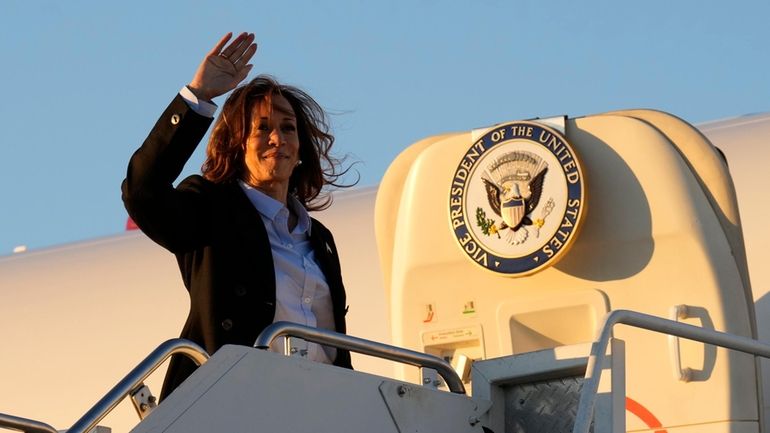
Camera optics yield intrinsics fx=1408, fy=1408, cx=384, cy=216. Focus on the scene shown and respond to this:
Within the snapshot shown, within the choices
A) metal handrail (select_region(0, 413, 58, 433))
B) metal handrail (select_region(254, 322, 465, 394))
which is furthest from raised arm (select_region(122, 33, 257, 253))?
metal handrail (select_region(0, 413, 58, 433))

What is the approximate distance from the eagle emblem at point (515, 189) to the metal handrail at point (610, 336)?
5.33ft

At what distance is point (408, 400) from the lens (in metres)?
4.50

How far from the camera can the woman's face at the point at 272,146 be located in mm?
5078

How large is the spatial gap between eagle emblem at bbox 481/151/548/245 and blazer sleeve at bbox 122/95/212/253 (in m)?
2.39

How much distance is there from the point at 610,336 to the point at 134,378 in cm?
155

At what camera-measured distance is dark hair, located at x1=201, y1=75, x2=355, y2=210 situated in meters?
5.14

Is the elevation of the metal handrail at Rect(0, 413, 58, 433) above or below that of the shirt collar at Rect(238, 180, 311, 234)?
below

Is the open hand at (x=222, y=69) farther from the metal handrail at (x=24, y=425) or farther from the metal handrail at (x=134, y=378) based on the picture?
the metal handrail at (x=24, y=425)

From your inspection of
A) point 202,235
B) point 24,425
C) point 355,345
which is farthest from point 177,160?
point 24,425

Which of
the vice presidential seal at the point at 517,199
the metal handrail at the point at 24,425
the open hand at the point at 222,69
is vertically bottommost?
the metal handrail at the point at 24,425

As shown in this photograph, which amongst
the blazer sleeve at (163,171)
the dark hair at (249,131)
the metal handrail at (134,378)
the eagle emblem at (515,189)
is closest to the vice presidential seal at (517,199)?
the eagle emblem at (515,189)

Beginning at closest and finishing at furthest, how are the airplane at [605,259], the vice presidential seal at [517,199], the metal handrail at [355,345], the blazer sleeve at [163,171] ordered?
1. the metal handrail at [355,345]
2. the blazer sleeve at [163,171]
3. the airplane at [605,259]
4. the vice presidential seal at [517,199]

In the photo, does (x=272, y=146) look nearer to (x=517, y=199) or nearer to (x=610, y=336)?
(x=610, y=336)

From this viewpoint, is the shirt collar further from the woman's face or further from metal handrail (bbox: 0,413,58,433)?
metal handrail (bbox: 0,413,58,433)
